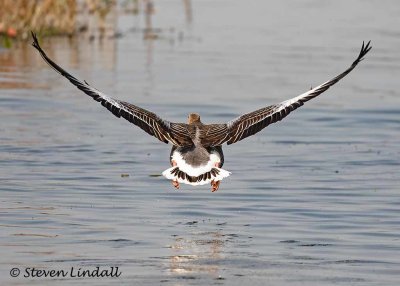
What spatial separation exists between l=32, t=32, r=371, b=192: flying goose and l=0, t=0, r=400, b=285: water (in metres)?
0.44

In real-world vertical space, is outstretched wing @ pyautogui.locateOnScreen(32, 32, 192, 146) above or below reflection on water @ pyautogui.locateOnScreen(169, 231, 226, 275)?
above

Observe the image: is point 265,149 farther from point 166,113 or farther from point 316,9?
point 316,9

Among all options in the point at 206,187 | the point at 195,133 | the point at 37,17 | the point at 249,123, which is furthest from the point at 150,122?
the point at 37,17

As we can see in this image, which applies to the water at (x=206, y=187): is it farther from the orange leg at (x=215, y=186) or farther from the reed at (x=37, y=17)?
the reed at (x=37, y=17)

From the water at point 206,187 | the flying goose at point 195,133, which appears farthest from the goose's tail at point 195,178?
the water at point 206,187

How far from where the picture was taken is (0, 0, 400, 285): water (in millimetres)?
8477

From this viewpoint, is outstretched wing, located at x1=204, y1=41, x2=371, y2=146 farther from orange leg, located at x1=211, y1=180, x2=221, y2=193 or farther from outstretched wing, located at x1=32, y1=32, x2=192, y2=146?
orange leg, located at x1=211, y1=180, x2=221, y2=193

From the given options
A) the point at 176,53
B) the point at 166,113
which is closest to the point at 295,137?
the point at 166,113

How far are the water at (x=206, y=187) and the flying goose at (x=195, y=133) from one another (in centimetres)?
44

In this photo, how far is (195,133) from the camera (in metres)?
10.5

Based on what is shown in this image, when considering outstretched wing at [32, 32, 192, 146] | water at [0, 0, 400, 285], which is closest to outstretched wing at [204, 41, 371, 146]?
outstretched wing at [32, 32, 192, 146]

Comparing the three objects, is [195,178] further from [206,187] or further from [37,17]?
[37,17]

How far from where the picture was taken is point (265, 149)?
1416 centimetres

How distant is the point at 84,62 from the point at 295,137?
24.3 ft
